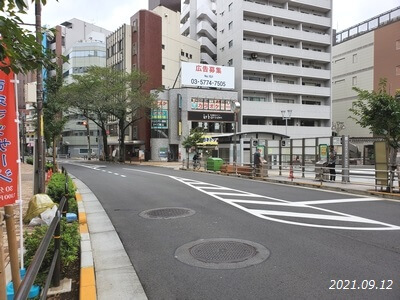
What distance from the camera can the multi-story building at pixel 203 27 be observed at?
6669 centimetres

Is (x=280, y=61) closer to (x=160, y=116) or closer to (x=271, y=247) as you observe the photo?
(x=160, y=116)

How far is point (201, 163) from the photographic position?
3084 cm

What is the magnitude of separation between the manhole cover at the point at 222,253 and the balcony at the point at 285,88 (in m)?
47.7

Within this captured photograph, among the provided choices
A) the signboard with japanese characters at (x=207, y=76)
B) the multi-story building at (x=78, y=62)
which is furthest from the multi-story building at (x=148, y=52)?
the multi-story building at (x=78, y=62)

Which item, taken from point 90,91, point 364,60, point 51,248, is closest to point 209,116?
point 90,91

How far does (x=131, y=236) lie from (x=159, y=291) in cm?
279

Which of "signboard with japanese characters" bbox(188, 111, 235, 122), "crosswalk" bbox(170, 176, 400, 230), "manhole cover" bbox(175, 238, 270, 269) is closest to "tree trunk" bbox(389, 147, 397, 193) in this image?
"crosswalk" bbox(170, 176, 400, 230)

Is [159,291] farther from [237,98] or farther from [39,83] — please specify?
[237,98]

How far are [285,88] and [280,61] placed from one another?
545 cm

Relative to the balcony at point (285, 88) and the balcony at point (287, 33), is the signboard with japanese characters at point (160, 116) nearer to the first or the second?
the balcony at point (285, 88)

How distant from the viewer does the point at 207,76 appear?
49.8 m

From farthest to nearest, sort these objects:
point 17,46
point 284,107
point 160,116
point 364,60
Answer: point 364,60 → point 284,107 → point 160,116 → point 17,46

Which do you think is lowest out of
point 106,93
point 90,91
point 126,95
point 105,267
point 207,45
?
point 105,267

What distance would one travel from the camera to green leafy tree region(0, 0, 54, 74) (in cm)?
262
